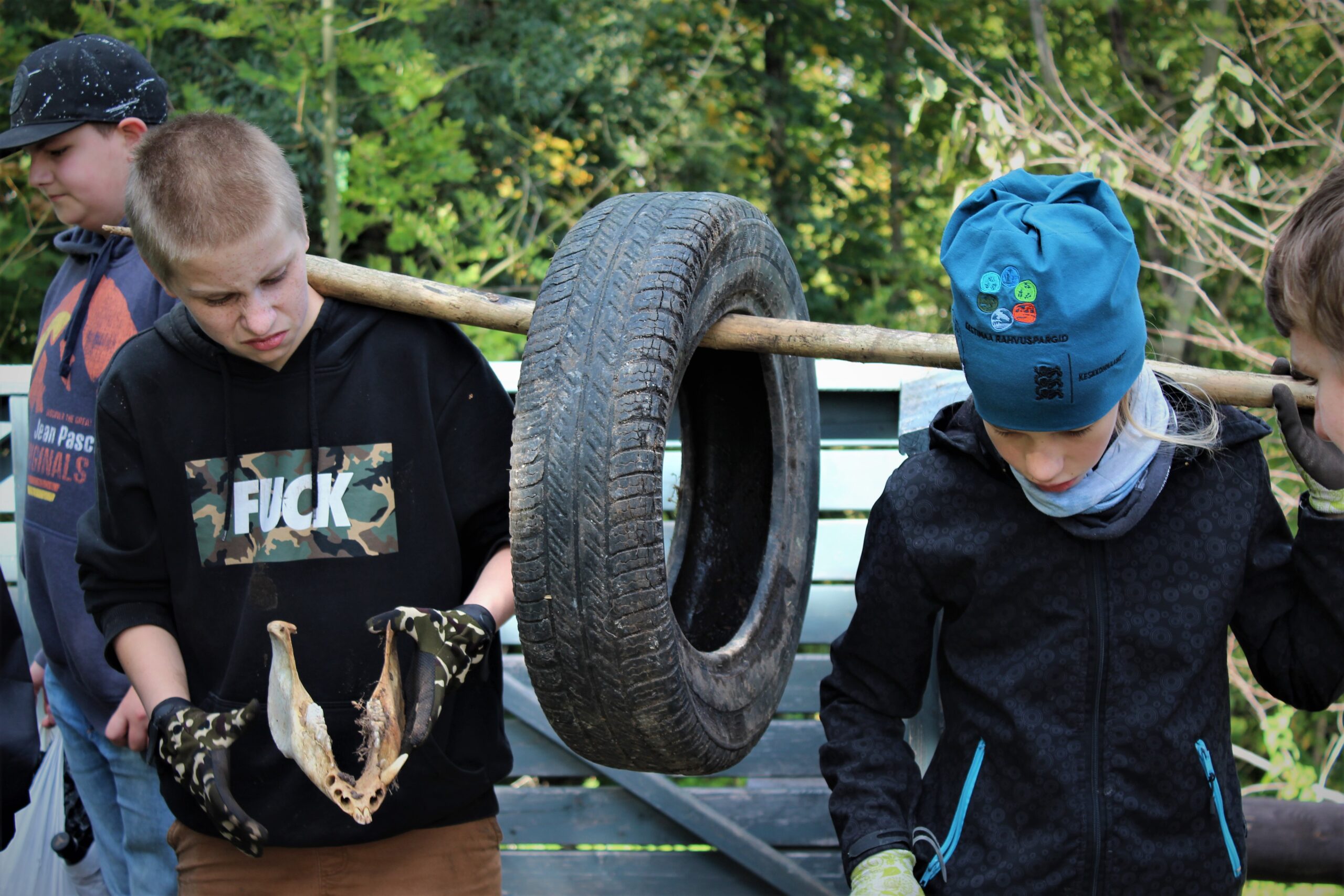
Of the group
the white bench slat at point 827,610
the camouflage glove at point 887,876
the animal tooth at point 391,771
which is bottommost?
the white bench slat at point 827,610

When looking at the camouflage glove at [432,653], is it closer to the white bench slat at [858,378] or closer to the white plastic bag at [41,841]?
the white bench slat at [858,378]

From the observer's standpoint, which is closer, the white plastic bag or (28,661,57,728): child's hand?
(28,661,57,728): child's hand

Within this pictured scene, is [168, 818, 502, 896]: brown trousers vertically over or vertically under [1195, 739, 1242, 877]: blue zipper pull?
under

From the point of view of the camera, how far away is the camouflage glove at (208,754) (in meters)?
1.60

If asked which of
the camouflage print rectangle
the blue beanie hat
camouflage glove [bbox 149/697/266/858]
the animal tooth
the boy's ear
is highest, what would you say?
the boy's ear

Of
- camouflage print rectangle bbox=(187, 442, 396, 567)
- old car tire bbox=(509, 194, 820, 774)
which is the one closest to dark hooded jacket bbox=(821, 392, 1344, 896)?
old car tire bbox=(509, 194, 820, 774)

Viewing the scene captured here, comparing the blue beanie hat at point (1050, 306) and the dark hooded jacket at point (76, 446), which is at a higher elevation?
the blue beanie hat at point (1050, 306)

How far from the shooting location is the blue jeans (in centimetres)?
220

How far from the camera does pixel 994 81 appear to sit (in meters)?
6.72

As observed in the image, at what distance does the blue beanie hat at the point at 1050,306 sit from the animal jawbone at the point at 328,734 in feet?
2.85

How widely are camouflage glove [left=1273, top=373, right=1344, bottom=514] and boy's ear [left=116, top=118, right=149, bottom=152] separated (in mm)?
2093

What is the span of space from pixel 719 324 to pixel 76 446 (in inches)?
51.5

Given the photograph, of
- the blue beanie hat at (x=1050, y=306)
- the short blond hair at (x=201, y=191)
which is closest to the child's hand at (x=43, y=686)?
the short blond hair at (x=201, y=191)

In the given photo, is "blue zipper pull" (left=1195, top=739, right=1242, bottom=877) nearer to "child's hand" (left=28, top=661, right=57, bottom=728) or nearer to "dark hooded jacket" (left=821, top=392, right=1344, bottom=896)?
"dark hooded jacket" (left=821, top=392, right=1344, bottom=896)
